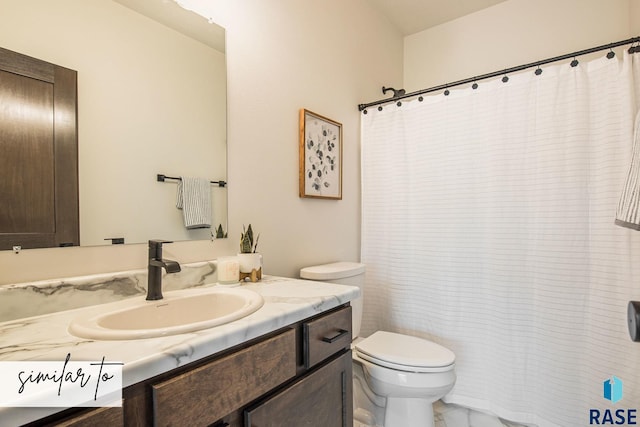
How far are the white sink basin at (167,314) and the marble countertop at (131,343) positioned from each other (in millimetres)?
18

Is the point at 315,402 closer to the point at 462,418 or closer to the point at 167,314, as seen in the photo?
the point at 167,314

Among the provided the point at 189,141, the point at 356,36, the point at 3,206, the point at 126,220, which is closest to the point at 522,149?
the point at 356,36

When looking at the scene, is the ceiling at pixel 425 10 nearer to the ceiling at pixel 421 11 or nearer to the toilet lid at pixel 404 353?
the ceiling at pixel 421 11

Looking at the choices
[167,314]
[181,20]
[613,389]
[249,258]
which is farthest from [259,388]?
[613,389]

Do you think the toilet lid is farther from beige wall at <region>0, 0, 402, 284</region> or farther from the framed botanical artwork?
the framed botanical artwork

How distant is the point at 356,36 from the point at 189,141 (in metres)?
1.48

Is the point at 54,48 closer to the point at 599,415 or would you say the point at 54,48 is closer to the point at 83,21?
the point at 83,21

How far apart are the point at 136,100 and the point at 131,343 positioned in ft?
2.65

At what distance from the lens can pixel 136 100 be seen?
1062 mm

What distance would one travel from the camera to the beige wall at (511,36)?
1989 mm

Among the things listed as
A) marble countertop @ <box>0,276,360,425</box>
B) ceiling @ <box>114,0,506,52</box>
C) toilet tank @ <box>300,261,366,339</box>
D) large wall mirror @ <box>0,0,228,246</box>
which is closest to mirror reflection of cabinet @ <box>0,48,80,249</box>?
large wall mirror @ <box>0,0,228,246</box>

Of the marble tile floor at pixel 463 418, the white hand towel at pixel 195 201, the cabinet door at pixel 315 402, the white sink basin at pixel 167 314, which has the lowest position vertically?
the marble tile floor at pixel 463 418

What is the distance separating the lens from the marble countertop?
54 centimetres

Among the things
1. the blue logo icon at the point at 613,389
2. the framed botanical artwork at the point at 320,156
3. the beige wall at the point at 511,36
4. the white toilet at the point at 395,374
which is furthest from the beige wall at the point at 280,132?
the blue logo icon at the point at 613,389
